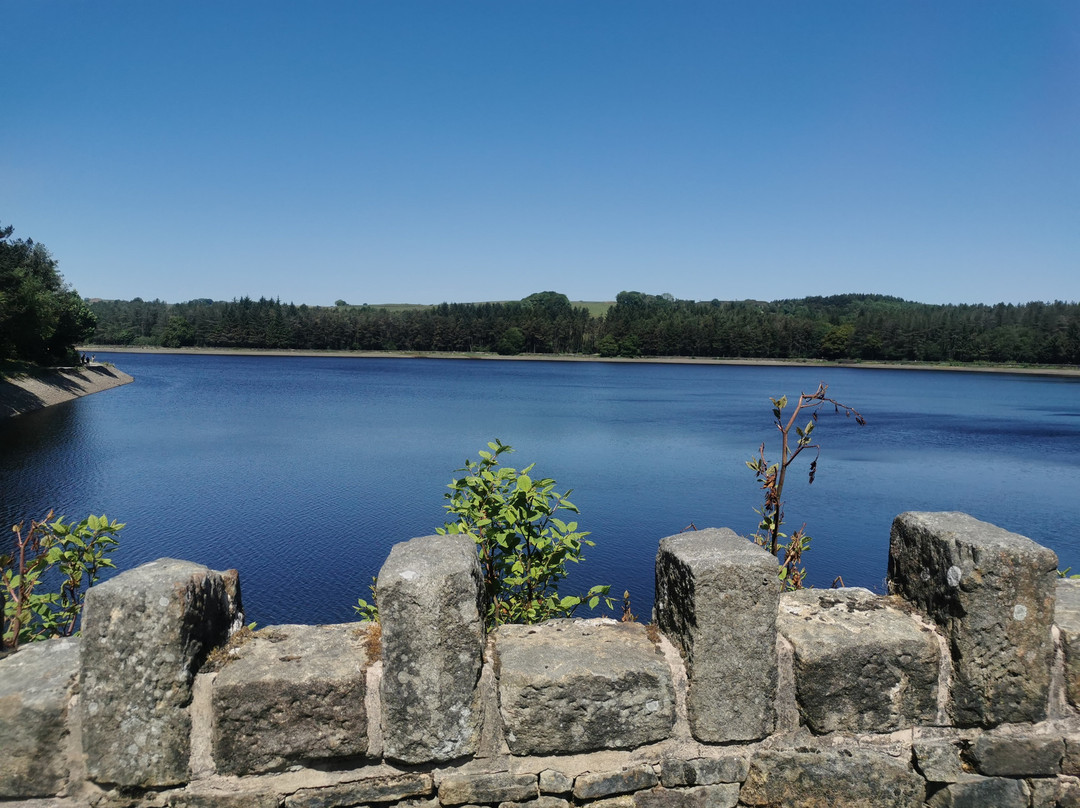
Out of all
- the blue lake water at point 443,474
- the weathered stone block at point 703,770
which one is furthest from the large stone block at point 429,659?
the blue lake water at point 443,474

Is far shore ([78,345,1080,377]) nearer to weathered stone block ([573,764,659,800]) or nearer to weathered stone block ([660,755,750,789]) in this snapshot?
weathered stone block ([660,755,750,789])

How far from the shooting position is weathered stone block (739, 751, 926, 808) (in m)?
2.65

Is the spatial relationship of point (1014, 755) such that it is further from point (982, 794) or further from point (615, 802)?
Result: point (615, 802)

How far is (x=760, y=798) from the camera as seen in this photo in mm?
2656

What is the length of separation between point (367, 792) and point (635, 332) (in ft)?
450

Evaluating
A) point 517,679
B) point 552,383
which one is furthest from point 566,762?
point 552,383

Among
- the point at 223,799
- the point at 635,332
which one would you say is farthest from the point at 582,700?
the point at 635,332

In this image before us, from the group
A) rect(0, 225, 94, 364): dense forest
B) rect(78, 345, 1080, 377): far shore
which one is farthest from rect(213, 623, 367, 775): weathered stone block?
rect(78, 345, 1080, 377): far shore

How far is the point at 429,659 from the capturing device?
2.43 meters

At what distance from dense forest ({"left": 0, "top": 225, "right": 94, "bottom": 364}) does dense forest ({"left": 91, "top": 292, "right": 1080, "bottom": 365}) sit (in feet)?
270

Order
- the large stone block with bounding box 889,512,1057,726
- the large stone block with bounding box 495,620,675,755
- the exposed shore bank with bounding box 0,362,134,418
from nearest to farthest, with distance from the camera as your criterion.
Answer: the large stone block with bounding box 495,620,675,755
the large stone block with bounding box 889,512,1057,726
the exposed shore bank with bounding box 0,362,134,418

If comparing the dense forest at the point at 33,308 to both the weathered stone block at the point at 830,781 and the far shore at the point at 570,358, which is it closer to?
the weathered stone block at the point at 830,781

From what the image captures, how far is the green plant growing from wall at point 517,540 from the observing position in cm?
390

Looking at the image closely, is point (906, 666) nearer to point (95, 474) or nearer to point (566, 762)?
point (566, 762)
